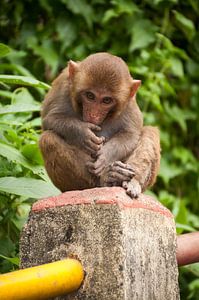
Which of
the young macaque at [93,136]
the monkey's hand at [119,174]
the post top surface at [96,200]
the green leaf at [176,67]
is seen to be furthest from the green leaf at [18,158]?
the green leaf at [176,67]

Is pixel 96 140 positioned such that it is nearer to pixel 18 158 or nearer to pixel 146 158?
pixel 146 158

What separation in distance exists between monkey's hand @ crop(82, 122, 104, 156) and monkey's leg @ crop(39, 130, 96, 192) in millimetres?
47

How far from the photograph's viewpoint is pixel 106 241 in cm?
243

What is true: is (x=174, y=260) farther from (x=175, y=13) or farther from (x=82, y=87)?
(x=175, y=13)

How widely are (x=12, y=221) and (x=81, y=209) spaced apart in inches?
57.3

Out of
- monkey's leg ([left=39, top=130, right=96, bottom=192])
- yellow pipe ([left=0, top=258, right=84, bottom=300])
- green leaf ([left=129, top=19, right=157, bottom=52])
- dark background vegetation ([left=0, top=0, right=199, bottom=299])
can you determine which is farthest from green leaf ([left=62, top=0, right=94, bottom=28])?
yellow pipe ([left=0, top=258, right=84, bottom=300])

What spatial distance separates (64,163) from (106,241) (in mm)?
1214

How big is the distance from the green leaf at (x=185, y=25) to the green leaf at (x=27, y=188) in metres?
4.05

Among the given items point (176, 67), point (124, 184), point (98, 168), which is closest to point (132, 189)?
point (124, 184)

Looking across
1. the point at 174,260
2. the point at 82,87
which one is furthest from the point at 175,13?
the point at 174,260

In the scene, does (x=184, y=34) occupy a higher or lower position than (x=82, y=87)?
lower

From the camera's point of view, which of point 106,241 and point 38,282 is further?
point 106,241

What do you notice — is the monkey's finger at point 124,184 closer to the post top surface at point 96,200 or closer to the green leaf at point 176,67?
the post top surface at point 96,200

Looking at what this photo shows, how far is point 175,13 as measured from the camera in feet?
23.2
